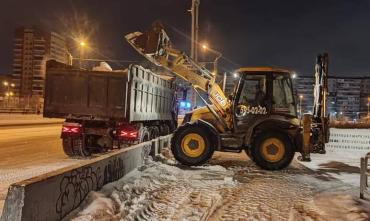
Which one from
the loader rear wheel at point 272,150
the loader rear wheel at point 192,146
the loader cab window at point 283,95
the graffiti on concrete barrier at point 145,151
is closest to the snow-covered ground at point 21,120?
the graffiti on concrete barrier at point 145,151

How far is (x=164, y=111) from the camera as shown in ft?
60.5

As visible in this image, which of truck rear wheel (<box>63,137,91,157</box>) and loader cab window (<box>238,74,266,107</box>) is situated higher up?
loader cab window (<box>238,74,266,107</box>)

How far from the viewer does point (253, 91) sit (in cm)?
1275

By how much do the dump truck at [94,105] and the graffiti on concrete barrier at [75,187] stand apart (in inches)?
210

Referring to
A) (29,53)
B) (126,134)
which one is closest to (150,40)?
(126,134)

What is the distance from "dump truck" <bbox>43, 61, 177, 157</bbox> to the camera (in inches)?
508

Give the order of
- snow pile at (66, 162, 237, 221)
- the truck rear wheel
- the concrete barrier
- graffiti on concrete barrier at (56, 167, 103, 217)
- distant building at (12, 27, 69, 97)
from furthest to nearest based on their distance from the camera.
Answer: distant building at (12, 27, 69, 97)
the truck rear wheel
snow pile at (66, 162, 237, 221)
graffiti on concrete barrier at (56, 167, 103, 217)
the concrete barrier

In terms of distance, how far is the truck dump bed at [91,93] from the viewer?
12859 mm

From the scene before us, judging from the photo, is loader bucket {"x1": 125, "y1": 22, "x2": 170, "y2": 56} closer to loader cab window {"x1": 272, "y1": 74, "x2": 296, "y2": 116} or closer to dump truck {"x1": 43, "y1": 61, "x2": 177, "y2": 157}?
dump truck {"x1": 43, "y1": 61, "x2": 177, "y2": 157}

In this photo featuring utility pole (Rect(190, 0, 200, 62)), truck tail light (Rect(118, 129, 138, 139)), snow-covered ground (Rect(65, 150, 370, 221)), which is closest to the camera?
snow-covered ground (Rect(65, 150, 370, 221))

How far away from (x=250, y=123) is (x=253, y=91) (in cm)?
93

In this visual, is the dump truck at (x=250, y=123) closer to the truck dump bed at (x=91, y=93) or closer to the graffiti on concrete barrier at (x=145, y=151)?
the graffiti on concrete barrier at (x=145, y=151)

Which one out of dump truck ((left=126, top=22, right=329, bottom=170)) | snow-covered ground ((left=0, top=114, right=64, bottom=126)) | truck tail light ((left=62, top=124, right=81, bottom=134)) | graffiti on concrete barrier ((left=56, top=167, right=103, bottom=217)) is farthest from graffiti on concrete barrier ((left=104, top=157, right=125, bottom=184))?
snow-covered ground ((left=0, top=114, right=64, bottom=126))

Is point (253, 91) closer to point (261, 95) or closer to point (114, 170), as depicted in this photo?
point (261, 95)
